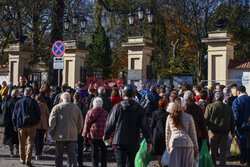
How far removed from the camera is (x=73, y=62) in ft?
57.5

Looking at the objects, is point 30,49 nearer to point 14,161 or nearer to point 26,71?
point 26,71

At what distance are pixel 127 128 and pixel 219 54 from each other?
10195 mm

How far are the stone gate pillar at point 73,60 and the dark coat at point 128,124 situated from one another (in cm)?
1158

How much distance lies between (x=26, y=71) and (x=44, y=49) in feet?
19.0

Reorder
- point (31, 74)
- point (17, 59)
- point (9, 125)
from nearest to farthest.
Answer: point (9, 125) < point (17, 59) < point (31, 74)

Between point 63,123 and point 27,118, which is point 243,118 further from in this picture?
point 27,118

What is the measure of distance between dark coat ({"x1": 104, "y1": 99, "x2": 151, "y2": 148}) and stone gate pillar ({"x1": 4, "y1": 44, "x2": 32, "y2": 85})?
1417 centimetres

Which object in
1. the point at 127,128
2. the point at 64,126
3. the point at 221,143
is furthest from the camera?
the point at 221,143

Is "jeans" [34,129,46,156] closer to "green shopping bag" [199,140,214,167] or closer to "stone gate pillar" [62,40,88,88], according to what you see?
"green shopping bag" [199,140,214,167]

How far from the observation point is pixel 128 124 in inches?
236

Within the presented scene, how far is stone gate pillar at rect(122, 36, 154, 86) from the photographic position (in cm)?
1650

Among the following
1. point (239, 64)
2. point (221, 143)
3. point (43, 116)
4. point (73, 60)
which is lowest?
point (221, 143)

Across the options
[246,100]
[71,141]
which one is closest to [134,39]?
[246,100]

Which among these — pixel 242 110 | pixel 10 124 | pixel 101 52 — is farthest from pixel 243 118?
pixel 101 52
